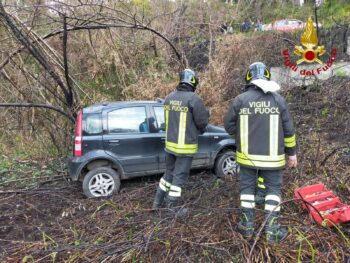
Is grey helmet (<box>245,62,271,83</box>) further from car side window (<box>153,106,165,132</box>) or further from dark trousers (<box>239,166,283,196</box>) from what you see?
car side window (<box>153,106,165,132</box>)

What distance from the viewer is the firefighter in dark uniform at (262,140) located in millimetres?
3529

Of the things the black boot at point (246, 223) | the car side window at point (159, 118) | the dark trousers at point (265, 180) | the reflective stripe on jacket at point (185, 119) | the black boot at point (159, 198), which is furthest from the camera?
the car side window at point (159, 118)

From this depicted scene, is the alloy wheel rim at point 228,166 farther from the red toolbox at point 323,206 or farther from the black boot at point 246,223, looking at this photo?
the black boot at point 246,223

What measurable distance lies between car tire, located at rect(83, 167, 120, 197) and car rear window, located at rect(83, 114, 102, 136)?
0.57 m

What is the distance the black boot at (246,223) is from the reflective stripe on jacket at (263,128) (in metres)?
0.49

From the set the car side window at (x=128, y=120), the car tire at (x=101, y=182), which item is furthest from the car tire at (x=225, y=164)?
the car tire at (x=101, y=182)

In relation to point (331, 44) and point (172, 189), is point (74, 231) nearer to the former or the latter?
point (172, 189)

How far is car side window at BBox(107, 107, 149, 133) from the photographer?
5.34 metres

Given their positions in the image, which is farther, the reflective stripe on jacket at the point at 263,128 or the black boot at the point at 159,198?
the black boot at the point at 159,198

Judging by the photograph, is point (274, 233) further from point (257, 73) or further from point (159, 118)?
point (159, 118)

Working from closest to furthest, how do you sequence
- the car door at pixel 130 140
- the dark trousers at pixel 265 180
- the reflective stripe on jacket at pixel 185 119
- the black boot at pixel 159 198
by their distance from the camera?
the dark trousers at pixel 265 180, the reflective stripe on jacket at pixel 185 119, the black boot at pixel 159 198, the car door at pixel 130 140

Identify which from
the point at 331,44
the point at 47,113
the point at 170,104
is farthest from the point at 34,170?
the point at 331,44

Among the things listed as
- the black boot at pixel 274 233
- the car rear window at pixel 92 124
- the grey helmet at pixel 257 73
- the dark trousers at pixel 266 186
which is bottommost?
the black boot at pixel 274 233

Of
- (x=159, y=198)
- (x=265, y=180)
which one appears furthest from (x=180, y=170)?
(x=265, y=180)
